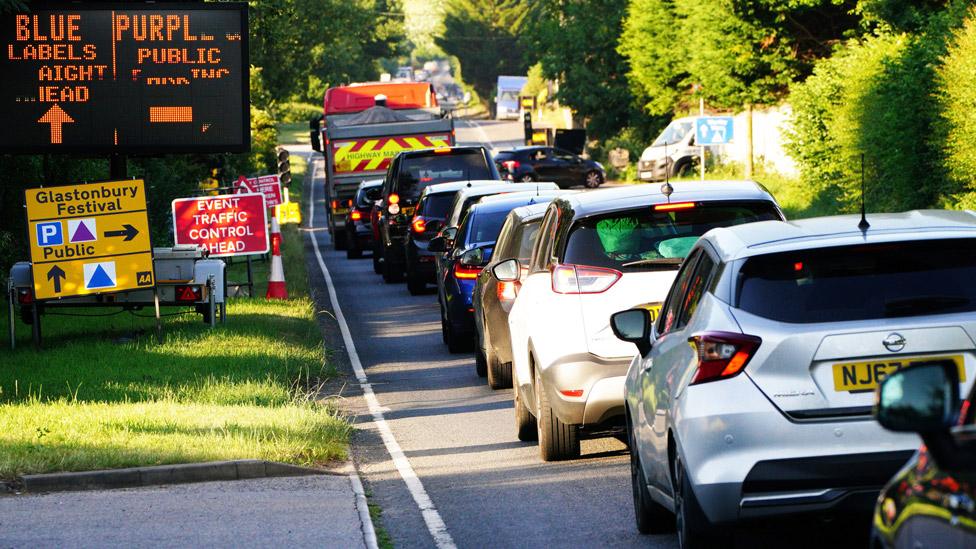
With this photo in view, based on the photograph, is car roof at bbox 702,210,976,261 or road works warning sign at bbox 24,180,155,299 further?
road works warning sign at bbox 24,180,155,299

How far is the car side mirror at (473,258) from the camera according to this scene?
1666 centimetres

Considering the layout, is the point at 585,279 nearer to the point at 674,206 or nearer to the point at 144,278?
the point at 674,206

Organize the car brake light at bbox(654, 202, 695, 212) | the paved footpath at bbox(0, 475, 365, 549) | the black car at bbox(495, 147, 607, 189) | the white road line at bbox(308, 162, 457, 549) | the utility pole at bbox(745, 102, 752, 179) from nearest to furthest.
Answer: the paved footpath at bbox(0, 475, 365, 549), the white road line at bbox(308, 162, 457, 549), the car brake light at bbox(654, 202, 695, 212), the utility pole at bbox(745, 102, 752, 179), the black car at bbox(495, 147, 607, 189)

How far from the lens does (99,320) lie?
70.8 feet

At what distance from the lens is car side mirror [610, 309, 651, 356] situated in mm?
7891

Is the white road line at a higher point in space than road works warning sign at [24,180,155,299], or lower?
lower

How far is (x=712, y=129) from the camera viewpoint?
1387 inches

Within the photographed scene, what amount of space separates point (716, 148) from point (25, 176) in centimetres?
3857

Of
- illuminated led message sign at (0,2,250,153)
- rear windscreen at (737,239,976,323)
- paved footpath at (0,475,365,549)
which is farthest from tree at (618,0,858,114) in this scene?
rear windscreen at (737,239,976,323)

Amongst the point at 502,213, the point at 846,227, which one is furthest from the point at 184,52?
the point at 846,227

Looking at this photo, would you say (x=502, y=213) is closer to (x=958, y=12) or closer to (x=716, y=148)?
(x=958, y=12)

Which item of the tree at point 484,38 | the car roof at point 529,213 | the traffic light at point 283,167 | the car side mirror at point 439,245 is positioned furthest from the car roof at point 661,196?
the tree at point 484,38

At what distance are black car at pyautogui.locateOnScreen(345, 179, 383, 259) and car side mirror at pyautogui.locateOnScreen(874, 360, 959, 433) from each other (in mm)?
30172

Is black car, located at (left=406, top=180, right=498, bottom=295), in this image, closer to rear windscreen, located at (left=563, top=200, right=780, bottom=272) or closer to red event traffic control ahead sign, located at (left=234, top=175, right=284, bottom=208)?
red event traffic control ahead sign, located at (left=234, top=175, right=284, bottom=208)
